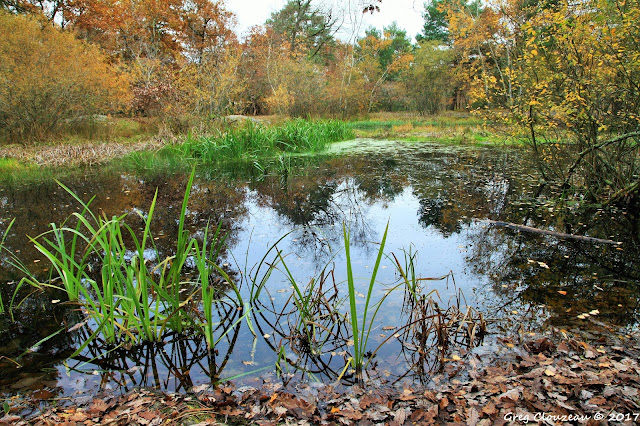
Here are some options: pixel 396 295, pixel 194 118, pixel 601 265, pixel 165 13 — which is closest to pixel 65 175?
pixel 194 118

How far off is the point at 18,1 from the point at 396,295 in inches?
983

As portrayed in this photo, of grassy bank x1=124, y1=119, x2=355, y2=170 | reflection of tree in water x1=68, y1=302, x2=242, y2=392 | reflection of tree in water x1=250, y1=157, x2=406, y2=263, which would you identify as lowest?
reflection of tree in water x1=68, y1=302, x2=242, y2=392

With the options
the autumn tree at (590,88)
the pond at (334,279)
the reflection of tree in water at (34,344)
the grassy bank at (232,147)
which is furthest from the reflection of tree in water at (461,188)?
the reflection of tree in water at (34,344)

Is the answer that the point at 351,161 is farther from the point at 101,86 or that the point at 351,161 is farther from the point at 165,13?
the point at 165,13

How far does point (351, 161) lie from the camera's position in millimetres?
10977

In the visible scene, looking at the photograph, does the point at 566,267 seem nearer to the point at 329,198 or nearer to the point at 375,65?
the point at 329,198

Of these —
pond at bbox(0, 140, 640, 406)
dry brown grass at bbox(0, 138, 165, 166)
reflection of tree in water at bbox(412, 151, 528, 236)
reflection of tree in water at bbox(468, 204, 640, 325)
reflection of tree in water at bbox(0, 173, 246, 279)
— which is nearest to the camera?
pond at bbox(0, 140, 640, 406)

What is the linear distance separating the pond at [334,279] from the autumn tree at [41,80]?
5480 millimetres

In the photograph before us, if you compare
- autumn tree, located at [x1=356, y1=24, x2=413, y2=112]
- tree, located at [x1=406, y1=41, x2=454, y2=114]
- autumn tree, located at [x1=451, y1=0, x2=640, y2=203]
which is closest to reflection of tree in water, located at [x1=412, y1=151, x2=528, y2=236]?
autumn tree, located at [x1=451, y1=0, x2=640, y2=203]

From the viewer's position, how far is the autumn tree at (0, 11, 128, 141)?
11266 millimetres

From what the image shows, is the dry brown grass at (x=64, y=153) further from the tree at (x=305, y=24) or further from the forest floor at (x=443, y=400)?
the tree at (x=305, y=24)

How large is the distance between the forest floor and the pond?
16 centimetres

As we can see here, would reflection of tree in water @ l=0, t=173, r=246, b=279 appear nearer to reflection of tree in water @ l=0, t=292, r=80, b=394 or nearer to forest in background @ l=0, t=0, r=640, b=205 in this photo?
reflection of tree in water @ l=0, t=292, r=80, b=394

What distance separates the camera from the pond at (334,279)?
8.21 ft
